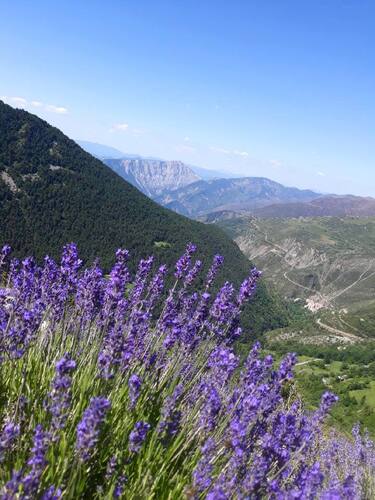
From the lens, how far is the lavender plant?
2.86 m

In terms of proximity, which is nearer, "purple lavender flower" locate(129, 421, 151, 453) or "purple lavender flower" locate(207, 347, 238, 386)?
"purple lavender flower" locate(129, 421, 151, 453)

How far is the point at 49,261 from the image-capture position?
577 centimetres

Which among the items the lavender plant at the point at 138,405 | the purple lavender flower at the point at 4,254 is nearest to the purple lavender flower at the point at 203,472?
the lavender plant at the point at 138,405

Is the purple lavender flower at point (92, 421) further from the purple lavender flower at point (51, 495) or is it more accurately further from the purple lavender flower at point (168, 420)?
the purple lavender flower at point (168, 420)

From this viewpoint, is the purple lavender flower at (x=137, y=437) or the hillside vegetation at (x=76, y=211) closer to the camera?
the purple lavender flower at (x=137, y=437)

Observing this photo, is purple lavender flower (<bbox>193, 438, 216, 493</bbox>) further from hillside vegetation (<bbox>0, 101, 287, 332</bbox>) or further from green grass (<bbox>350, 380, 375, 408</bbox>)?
hillside vegetation (<bbox>0, 101, 287, 332</bbox>)

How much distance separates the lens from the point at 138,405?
4.30 metres

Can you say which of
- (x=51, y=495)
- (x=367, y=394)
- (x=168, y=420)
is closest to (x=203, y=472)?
(x=168, y=420)

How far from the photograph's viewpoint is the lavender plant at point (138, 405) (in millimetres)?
2855

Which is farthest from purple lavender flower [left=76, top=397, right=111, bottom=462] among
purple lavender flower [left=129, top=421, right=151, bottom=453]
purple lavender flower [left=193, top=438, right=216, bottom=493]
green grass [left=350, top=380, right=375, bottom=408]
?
green grass [left=350, top=380, right=375, bottom=408]

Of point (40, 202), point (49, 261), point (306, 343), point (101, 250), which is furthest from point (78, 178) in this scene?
point (49, 261)

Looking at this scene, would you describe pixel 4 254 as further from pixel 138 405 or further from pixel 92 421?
pixel 92 421

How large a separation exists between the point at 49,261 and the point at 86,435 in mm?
3728

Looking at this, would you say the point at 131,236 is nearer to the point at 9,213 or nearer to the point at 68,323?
the point at 9,213
